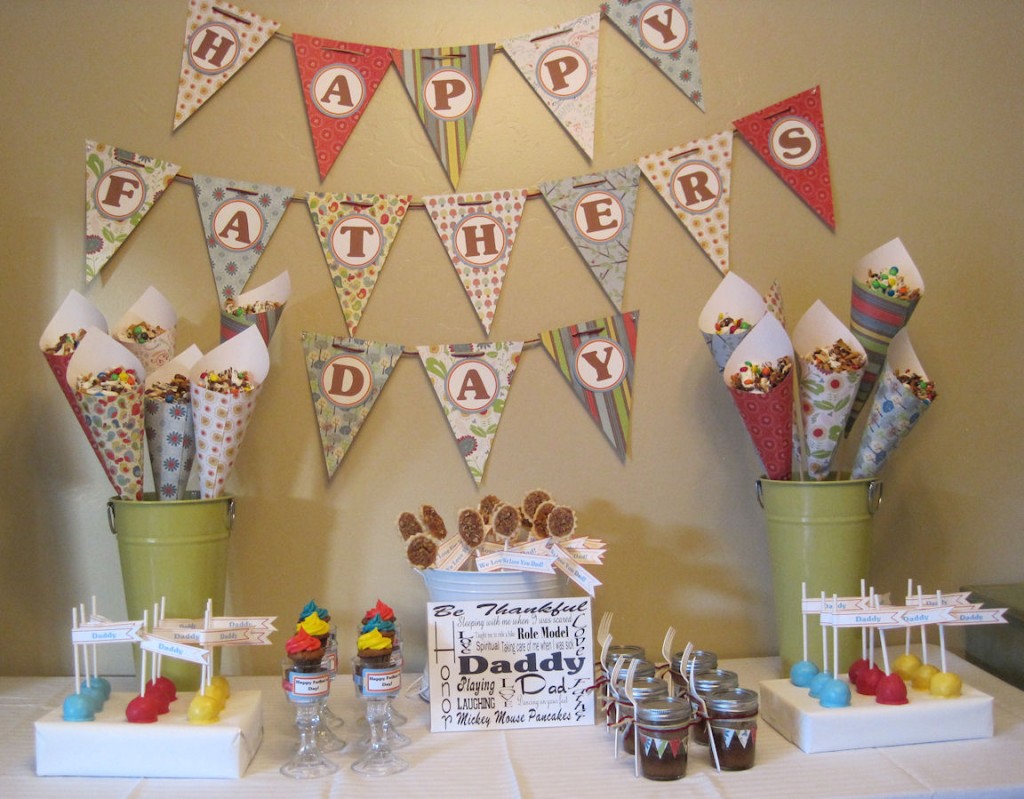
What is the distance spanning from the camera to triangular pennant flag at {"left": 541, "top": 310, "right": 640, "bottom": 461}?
186cm

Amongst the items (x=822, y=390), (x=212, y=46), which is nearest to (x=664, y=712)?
(x=822, y=390)

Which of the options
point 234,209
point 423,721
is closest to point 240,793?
point 423,721

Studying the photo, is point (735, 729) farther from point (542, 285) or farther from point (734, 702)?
point (542, 285)

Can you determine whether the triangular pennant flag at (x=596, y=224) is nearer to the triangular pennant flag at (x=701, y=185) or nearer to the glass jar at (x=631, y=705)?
the triangular pennant flag at (x=701, y=185)

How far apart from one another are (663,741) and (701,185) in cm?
111

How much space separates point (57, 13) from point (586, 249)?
1147 millimetres

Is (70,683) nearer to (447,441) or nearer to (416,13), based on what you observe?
(447,441)

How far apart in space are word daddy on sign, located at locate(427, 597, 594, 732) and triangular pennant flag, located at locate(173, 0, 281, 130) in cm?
111

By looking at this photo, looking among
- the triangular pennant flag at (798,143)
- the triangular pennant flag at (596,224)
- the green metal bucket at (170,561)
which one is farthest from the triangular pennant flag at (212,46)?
the triangular pennant flag at (798,143)

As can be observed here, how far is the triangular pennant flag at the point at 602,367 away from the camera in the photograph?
186 centimetres

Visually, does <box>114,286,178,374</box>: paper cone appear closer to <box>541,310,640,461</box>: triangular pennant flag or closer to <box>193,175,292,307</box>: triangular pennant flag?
<box>193,175,292,307</box>: triangular pennant flag

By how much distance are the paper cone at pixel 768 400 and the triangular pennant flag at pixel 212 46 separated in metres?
1.12

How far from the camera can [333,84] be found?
6.07ft

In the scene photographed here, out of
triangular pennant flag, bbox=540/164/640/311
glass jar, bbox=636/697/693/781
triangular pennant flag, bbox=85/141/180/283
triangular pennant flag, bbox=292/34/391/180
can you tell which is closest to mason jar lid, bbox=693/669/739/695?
glass jar, bbox=636/697/693/781
